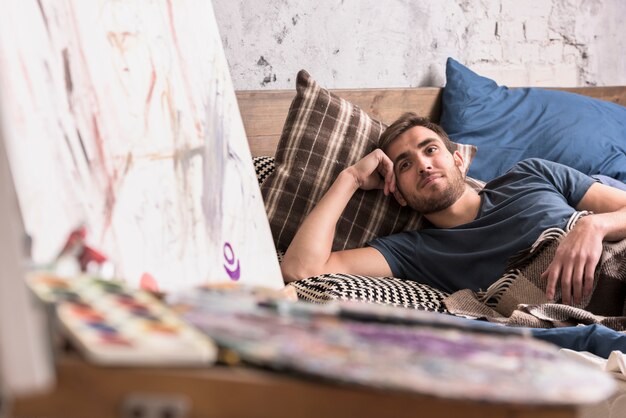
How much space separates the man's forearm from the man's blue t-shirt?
0.50 feet

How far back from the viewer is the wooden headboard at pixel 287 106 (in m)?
2.55

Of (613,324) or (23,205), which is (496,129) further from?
(23,205)

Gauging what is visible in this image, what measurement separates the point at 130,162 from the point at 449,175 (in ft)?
3.73

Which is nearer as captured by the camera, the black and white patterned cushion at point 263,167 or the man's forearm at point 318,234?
the man's forearm at point 318,234

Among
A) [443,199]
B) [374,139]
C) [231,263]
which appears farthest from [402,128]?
[231,263]

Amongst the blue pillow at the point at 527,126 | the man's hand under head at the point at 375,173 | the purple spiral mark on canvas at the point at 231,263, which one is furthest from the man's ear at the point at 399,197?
the purple spiral mark on canvas at the point at 231,263

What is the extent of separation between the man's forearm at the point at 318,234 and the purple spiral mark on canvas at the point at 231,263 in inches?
21.1

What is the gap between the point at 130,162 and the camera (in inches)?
52.1

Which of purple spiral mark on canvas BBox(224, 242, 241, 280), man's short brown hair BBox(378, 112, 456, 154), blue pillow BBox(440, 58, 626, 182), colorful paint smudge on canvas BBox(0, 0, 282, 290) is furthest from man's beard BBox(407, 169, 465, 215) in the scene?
purple spiral mark on canvas BBox(224, 242, 241, 280)

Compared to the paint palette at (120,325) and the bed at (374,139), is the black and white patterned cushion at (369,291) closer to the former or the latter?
the bed at (374,139)

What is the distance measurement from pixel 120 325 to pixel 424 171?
158 centimetres

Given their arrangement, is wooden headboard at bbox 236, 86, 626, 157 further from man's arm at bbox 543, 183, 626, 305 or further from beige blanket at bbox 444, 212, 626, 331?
man's arm at bbox 543, 183, 626, 305

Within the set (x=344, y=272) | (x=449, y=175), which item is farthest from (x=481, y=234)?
(x=344, y=272)

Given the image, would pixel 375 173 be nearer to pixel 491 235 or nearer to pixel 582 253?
pixel 491 235
